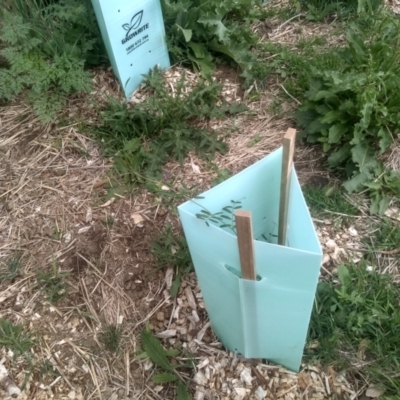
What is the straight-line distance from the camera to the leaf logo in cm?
233

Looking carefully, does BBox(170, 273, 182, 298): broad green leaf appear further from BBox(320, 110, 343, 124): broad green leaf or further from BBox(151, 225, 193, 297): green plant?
BBox(320, 110, 343, 124): broad green leaf

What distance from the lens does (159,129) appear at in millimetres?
2381

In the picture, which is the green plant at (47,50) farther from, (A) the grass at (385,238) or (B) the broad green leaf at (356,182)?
(A) the grass at (385,238)

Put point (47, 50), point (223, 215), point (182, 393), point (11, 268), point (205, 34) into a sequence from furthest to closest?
point (205, 34)
point (47, 50)
point (11, 268)
point (182, 393)
point (223, 215)

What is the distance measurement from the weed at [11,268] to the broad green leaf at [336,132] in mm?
1352

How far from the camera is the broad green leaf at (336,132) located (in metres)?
2.19

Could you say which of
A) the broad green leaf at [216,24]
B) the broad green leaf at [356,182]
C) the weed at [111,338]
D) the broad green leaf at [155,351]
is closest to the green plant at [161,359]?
the broad green leaf at [155,351]

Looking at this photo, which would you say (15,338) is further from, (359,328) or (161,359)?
(359,328)

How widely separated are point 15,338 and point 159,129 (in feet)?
3.48

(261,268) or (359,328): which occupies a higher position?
(261,268)

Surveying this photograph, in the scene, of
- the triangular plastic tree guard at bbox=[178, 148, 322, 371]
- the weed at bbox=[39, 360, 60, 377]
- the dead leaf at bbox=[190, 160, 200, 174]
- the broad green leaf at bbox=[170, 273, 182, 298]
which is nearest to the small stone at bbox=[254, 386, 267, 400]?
the triangular plastic tree guard at bbox=[178, 148, 322, 371]

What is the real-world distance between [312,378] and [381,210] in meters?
0.75

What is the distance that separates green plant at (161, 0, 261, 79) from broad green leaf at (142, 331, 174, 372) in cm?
132

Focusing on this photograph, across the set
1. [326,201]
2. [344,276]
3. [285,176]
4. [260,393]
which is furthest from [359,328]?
[285,176]
